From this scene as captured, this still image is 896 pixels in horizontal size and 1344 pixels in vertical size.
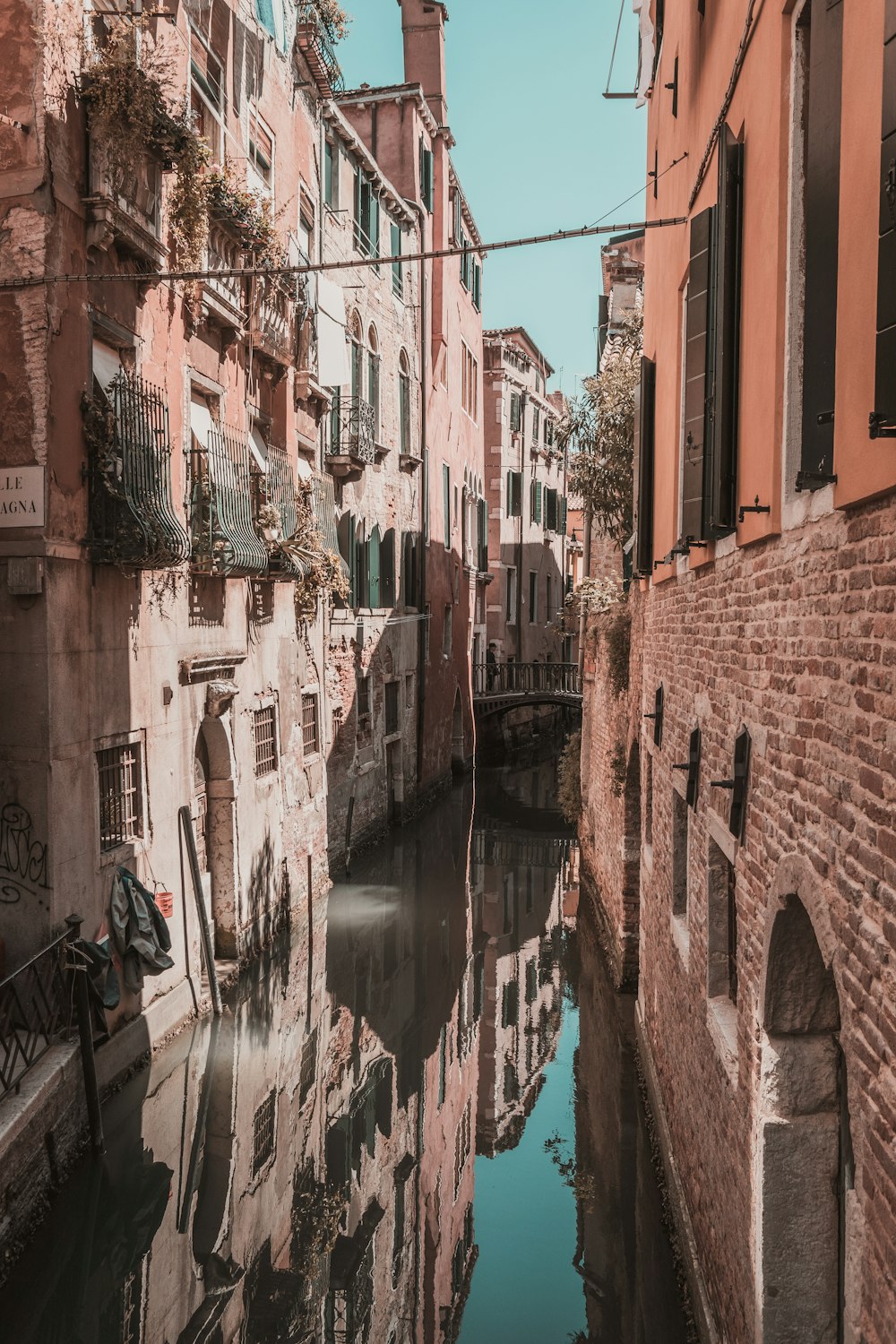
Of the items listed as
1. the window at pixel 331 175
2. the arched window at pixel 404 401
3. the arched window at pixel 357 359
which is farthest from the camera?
the arched window at pixel 404 401

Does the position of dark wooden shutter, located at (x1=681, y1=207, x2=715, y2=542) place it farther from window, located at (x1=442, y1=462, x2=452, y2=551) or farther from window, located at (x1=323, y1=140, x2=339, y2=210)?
window, located at (x1=442, y1=462, x2=452, y2=551)

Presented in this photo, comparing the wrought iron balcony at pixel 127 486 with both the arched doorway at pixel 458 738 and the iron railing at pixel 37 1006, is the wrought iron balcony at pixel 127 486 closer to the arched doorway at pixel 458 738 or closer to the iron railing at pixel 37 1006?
the iron railing at pixel 37 1006

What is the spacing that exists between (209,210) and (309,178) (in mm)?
4969

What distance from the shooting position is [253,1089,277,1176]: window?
801 centimetres

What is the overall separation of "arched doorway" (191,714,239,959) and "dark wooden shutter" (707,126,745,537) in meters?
7.12

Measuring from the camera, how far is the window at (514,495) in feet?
114

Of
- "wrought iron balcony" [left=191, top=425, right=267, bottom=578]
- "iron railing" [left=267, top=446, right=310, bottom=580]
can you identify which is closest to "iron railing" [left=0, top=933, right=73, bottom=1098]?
"wrought iron balcony" [left=191, top=425, right=267, bottom=578]

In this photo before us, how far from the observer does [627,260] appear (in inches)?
750

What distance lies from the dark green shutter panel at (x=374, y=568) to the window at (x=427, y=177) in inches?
313

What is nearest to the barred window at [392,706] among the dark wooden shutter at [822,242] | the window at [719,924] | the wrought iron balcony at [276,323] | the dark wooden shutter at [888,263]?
the wrought iron balcony at [276,323]

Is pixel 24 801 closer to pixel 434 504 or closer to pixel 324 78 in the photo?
pixel 324 78

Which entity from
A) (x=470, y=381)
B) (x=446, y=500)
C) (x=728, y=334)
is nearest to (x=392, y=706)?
(x=446, y=500)

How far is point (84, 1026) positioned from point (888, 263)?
6773 millimetres

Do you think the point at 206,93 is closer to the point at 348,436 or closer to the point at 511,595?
the point at 348,436
